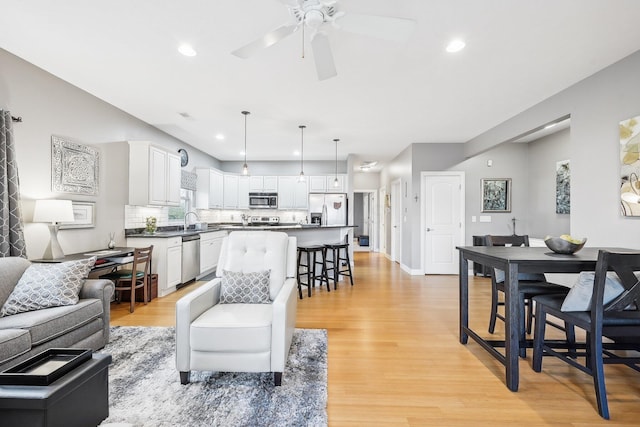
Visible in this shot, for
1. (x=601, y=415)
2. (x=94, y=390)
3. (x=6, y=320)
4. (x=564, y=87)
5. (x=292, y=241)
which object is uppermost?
(x=564, y=87)

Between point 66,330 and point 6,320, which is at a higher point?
point 6,320

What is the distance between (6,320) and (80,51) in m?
2.32

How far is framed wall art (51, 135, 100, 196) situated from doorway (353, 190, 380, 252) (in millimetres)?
6577

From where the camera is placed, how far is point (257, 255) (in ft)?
9.04

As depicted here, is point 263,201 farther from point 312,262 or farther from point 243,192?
point 312,262

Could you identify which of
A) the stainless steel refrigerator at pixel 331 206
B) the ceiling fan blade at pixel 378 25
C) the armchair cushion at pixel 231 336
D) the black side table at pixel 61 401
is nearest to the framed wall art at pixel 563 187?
the stainless steel refrigerator at pixel 331 206

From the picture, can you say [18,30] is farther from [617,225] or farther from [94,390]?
[617,225]

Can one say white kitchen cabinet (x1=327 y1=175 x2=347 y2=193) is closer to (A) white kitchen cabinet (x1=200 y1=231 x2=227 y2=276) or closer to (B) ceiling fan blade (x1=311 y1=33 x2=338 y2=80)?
(A) white kitchen cabinet (x1=200 y1=231 x2=227 y2=276)

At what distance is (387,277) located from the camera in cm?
574

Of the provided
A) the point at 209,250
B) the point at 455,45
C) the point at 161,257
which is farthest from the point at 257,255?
the point at 209,250

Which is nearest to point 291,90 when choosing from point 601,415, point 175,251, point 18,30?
point 18,30

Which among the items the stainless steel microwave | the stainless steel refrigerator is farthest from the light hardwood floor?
the stainless steel microwave

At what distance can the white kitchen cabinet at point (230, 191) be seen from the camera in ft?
24.1

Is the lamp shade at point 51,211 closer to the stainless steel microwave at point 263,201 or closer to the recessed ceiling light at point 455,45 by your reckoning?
the recessed ceiling light at point 455,45
